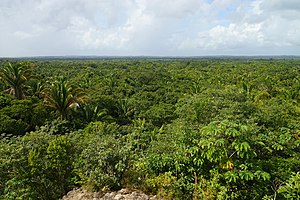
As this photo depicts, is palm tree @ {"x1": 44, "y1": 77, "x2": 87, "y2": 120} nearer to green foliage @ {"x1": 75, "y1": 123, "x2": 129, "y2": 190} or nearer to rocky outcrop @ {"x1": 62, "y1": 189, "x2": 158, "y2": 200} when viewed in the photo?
green foliage @ {"x1": 75, "y1": 123, "x2": 129, "y2": 190}

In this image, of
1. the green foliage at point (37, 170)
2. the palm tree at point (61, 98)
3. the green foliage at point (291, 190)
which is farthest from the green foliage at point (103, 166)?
the palm tree at point (61, 98)

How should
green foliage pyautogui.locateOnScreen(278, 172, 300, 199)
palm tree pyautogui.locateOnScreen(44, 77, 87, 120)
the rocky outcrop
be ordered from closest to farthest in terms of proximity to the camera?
green foliage pyautogui.locateOnScreen(278, 172, 300, 199), the rocky outcrop, palm tree pyautogui.locateOnScreen(44, 77, 87, 120)

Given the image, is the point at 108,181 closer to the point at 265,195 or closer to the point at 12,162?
the point at 12,162

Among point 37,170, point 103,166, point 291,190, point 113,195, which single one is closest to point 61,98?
point 37,170

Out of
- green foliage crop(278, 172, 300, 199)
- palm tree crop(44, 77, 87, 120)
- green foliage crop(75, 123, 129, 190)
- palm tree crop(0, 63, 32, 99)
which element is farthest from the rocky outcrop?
palm tree crop(0, 63, 32, 99)

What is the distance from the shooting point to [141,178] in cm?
571

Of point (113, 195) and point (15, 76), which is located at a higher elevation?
point (15, 76)

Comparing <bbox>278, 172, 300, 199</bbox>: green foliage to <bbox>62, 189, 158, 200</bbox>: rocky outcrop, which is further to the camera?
<bbox>62, 189, 158, 200</bbox>: rocky outcrop

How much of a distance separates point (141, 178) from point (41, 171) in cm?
223

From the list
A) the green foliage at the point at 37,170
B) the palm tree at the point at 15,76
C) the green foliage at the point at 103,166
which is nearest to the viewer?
the green foliage at the point at 103,166

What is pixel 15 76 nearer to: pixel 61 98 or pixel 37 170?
pixel 61 98

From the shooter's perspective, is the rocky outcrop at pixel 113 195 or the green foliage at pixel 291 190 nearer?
the green foliage at pixel 291 190

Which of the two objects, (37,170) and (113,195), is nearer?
(113,195)

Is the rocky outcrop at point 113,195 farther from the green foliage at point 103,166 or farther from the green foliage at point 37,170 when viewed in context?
the green foliage at point 37,170
